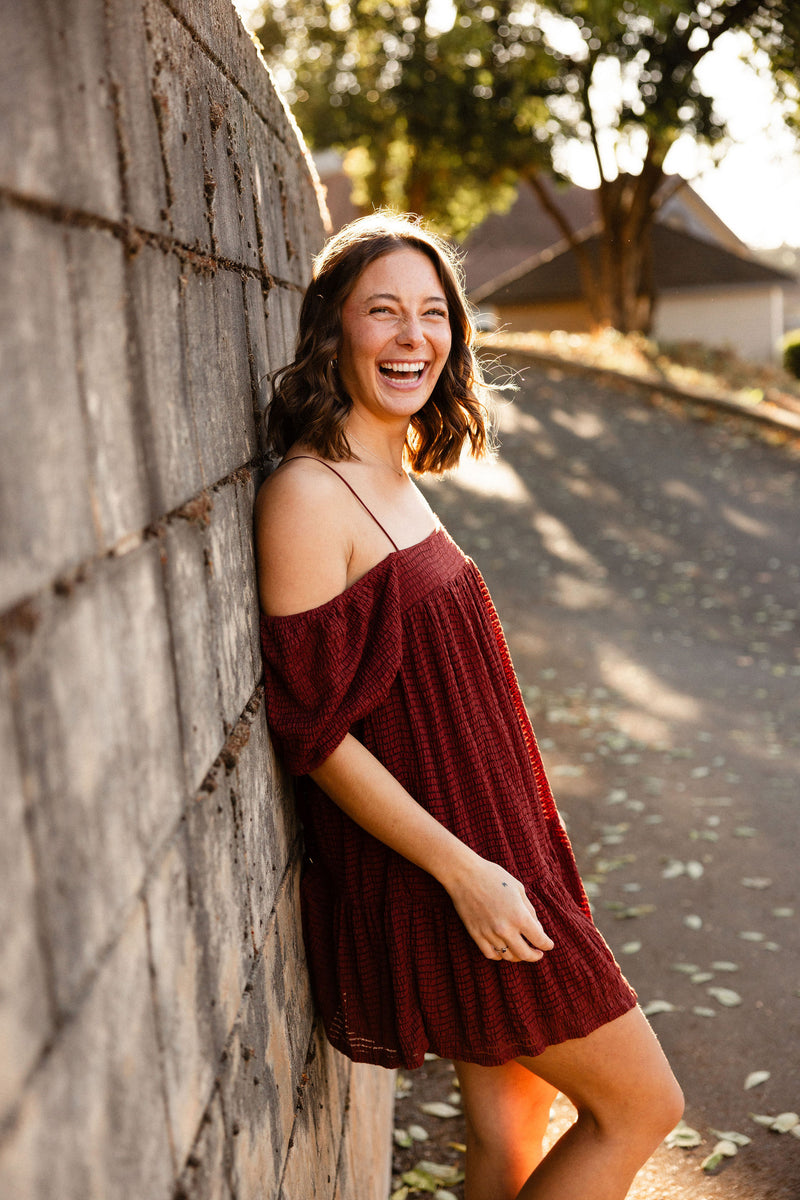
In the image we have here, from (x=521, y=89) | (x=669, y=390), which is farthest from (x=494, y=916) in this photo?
(x=521, y=89)

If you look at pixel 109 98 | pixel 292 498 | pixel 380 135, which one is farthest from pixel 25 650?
pixel 380 135

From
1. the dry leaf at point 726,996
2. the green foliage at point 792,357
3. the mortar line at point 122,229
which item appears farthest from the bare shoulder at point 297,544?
the green foliage at point 792,357

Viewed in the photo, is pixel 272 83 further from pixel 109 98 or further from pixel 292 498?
pixel 109 98

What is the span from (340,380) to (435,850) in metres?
1.02

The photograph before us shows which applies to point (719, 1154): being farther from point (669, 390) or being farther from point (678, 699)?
point (669, 390)

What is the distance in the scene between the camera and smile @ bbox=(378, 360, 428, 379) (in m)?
2.45

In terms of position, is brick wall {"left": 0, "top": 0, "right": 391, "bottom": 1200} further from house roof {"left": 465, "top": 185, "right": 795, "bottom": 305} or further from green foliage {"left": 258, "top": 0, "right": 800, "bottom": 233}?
house roof {"left": 465, "top": 185, "right": 795, "bottom": 305}

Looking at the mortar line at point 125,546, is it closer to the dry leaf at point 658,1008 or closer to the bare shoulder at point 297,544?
the bare shoulder at point 297,544

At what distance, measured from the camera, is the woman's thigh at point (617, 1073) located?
219 cm

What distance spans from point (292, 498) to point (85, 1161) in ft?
4.22

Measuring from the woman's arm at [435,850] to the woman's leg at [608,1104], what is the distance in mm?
267

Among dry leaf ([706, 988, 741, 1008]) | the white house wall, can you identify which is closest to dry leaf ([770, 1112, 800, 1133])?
dry leaf ([706, 988, 741, 1008])

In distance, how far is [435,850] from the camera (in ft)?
6.81

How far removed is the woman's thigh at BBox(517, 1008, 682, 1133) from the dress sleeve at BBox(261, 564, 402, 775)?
75 cm
